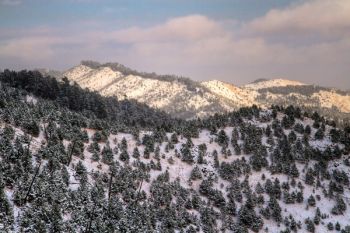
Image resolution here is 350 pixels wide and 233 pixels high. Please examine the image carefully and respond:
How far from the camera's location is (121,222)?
7881 centimetres

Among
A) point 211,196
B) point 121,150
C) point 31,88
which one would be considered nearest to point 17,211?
point 121,150

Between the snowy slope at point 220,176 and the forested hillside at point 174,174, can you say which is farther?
the snowy slope at point 220,176

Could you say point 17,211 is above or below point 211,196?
above

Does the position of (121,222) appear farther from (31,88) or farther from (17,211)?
(31,88)

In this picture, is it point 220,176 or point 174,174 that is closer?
point 174,174

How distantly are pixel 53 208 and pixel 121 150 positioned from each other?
44.5 meters

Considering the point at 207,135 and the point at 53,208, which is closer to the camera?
the point at 53,208

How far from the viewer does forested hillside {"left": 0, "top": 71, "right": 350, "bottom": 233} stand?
245 ft

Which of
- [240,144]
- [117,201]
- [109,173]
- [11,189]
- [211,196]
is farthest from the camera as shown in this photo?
[240,144]

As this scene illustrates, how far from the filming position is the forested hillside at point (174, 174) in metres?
74.8

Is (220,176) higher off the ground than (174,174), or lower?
lower

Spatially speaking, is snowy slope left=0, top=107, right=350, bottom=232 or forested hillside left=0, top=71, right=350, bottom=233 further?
snowy slope left=0, top=107, right=350, bottom=232

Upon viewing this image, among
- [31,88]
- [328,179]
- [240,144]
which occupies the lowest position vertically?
[328,179]

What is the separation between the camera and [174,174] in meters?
114
